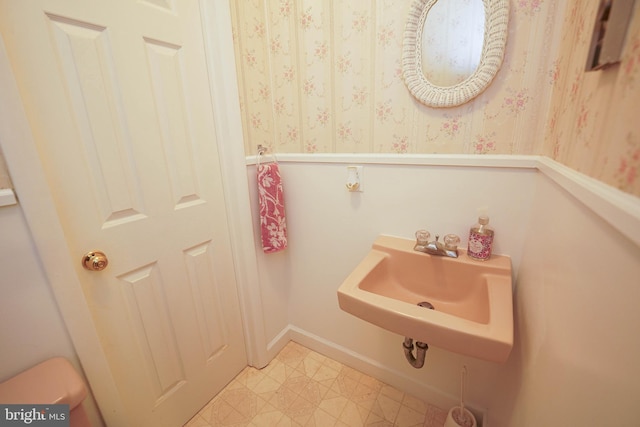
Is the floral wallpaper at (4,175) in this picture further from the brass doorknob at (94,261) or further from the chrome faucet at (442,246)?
the chrome faucet at (442,246)

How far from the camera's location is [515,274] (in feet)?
2.88

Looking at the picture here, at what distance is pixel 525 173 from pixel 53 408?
1.46 m

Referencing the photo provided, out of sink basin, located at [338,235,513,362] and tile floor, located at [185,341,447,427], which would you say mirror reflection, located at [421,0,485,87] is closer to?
sink basin, located at [338,235,513,362]

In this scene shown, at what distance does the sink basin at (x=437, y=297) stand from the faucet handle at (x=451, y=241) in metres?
0.04

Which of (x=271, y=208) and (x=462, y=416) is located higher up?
(x=271, y=208)

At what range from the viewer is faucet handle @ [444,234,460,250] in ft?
3.03

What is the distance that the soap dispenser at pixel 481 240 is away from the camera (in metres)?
0.86

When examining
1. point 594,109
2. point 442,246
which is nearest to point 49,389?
point 442,246

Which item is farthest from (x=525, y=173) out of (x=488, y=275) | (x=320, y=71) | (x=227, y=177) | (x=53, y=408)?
(x=53, y=408)

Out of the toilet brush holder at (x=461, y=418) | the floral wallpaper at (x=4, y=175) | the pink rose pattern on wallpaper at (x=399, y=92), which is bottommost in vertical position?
the toilet brush holder at (x=461, y=418)

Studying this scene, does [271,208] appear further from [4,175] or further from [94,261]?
[4,175]

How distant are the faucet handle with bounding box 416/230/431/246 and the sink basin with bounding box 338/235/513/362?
44 mm

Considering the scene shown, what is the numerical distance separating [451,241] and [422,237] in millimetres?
102

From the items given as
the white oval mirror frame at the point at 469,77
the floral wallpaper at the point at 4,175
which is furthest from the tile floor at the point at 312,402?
the white oval mirror frame at the point at 469,77
